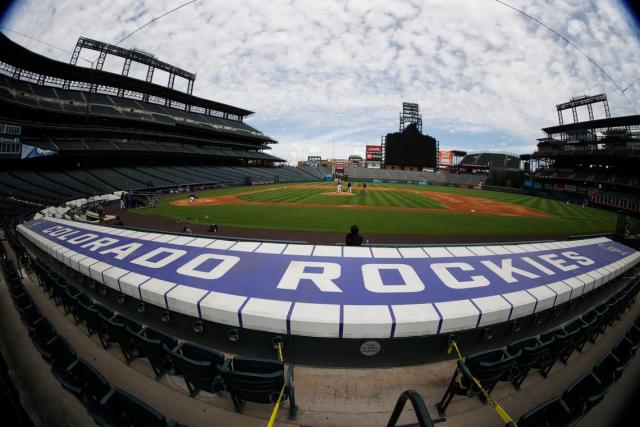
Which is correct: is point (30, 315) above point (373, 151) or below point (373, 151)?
below

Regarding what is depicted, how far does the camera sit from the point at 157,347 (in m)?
3.57

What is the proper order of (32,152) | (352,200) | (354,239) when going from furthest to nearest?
(352,200), (32,152), (354,239)

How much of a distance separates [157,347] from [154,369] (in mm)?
780

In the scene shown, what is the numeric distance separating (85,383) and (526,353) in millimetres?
6545

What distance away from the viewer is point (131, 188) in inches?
1307

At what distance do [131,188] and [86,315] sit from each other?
36.8 meters

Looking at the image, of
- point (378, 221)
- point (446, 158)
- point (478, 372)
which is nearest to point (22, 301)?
point (478, 372)

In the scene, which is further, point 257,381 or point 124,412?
point 257,381

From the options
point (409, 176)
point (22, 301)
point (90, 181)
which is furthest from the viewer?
point (409, 176)

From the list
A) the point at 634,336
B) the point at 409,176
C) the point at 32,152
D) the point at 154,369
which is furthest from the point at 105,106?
the point at 409,176

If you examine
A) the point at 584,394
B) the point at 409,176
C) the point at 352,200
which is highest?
the point at 409,176

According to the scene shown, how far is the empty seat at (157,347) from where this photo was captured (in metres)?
3.56

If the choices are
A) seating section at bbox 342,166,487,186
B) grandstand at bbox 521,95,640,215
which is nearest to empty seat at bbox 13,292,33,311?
grandstand at bbox 521,95,640,215

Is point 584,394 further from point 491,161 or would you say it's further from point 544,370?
point 491,161
